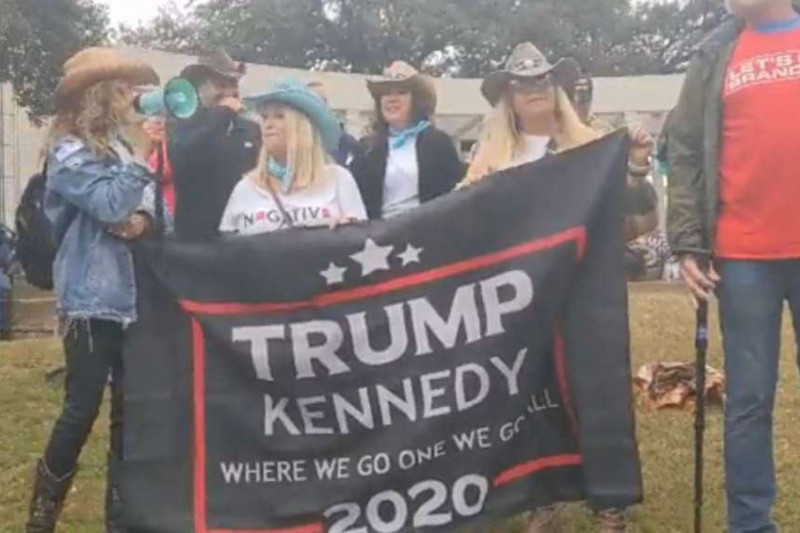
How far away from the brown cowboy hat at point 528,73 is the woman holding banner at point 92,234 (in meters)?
1.20

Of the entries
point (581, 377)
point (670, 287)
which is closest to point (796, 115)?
point (581, 377)

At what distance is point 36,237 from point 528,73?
5.91 ft

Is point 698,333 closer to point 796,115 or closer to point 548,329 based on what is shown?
point 548,329

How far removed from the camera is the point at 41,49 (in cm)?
2314

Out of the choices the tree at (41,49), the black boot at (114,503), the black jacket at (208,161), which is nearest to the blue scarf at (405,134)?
the black jacket at (208,161)

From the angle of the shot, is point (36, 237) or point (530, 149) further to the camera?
point (36, 237)

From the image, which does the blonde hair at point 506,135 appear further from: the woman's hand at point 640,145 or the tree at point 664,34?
the tree at point 664,34

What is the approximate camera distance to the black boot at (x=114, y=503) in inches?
160

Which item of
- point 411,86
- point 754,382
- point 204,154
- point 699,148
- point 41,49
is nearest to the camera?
point 754,382

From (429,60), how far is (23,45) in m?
23.7

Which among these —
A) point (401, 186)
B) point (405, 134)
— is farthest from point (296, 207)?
point (405, 134)

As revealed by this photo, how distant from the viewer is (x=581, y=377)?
149 inches

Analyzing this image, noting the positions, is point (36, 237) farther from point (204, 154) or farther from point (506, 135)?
point (506, 135)

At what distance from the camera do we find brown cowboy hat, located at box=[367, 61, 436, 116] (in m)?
5.11
